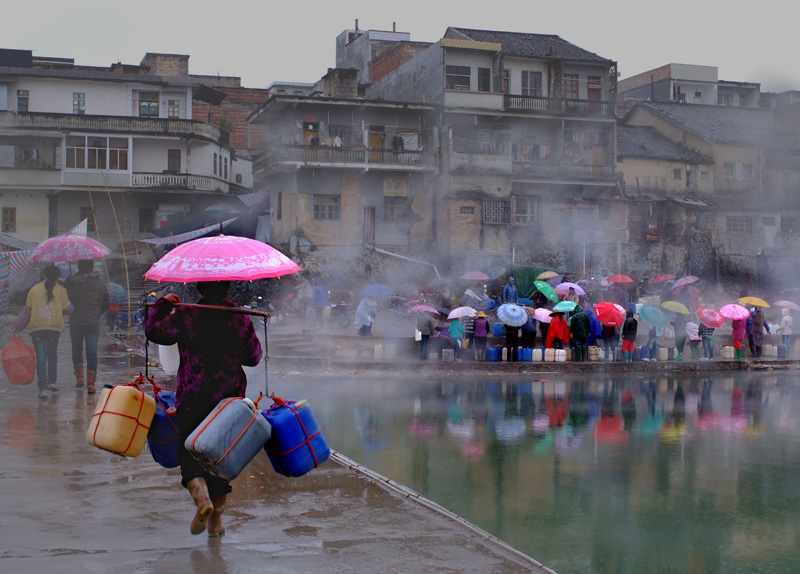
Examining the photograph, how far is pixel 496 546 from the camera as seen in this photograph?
19.1ft

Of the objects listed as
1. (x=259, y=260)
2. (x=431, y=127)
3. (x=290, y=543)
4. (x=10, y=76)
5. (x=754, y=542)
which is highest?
(x=10, y=76)

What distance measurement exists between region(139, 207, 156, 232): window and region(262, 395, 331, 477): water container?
124 feet

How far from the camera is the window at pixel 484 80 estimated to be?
1534 inches

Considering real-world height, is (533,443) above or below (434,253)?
below

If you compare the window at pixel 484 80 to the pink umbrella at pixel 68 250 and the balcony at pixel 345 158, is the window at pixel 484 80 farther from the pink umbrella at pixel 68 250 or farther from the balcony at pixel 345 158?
the pink umbrella at pixel 68 250

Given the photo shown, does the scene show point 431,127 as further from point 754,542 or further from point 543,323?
point 754,542

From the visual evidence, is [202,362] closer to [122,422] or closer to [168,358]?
[122,422]

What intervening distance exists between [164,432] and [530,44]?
3837cm

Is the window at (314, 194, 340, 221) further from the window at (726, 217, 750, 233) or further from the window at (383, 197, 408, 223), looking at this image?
the window at (726, 217, 750, 233)

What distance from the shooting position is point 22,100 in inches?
1587

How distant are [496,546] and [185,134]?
3798cm

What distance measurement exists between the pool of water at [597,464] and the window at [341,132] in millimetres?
21657

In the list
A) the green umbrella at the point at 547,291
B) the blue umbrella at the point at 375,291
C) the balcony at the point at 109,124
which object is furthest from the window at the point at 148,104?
the green umbrella at the point at 547,291

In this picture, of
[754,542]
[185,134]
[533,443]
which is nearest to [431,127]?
[185,134]
